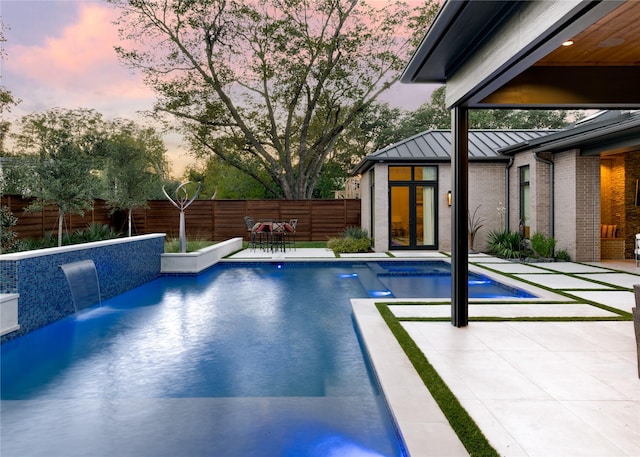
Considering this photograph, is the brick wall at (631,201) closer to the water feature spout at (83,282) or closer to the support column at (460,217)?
the support column at (460,217)

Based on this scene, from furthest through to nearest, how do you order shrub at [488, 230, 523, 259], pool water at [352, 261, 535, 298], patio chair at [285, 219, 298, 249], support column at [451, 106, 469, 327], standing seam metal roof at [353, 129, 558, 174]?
patio chair at [285, 219, 298, 249] → standing seam metal roof at [353, 129, 558, 174] → shrub at [488, 230, 523, 259] → pool water at [352, 261, 535, 298] → support column at [451, 106, 469, 327]

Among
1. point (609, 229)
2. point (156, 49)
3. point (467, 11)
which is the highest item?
point (156, 49)

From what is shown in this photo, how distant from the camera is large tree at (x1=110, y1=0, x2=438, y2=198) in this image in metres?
21.5

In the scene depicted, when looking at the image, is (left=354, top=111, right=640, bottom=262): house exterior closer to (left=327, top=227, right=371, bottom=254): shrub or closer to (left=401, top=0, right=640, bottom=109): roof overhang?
(left=327, top=227, right=371, bottom=254): shrub

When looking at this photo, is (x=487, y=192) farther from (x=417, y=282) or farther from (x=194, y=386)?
(x=194, y=386)

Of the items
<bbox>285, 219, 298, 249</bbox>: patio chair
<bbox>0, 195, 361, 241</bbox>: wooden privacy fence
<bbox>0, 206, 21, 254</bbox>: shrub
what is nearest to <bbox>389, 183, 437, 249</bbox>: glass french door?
<bbox>285, 219, 298, 249</bbox>: patio chair

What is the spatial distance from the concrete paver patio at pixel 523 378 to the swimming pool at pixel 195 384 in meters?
0.29

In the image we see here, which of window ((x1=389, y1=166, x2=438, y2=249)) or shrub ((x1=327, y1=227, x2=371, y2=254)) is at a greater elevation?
window ((x1=389, y1=166, x2=438, y2=249))

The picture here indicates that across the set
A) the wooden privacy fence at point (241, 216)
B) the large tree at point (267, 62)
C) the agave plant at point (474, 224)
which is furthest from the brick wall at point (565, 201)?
the large tree at point (267, 62)

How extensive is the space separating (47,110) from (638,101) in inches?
553

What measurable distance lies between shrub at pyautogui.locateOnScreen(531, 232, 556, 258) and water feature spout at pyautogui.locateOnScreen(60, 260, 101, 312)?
10.8 m

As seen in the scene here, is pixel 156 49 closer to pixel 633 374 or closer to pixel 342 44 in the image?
pixel 342 44

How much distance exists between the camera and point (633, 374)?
12.8ft

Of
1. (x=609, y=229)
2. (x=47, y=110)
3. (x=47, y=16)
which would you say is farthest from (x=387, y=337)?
(x=47, y=16)
